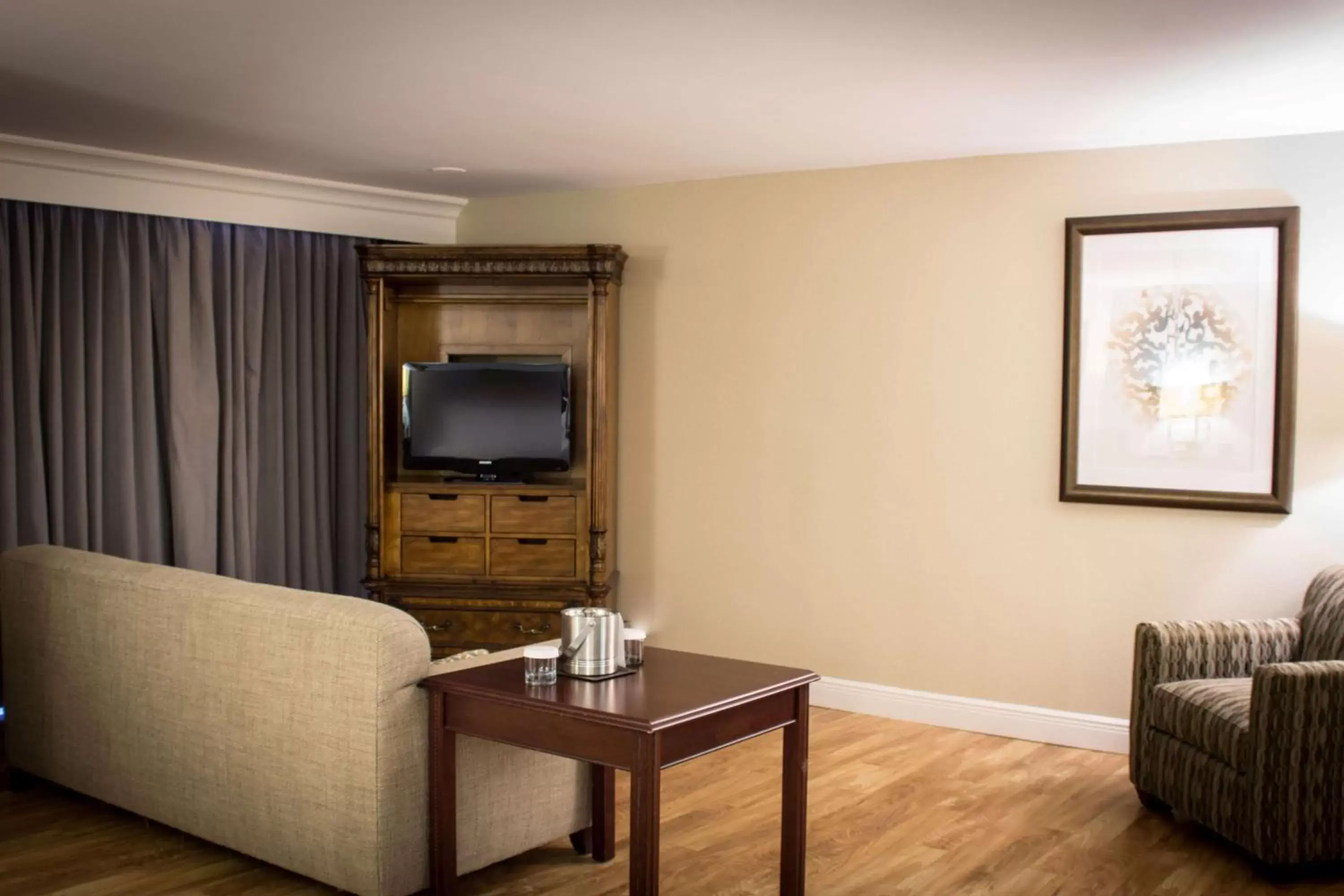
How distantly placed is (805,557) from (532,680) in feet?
9.10

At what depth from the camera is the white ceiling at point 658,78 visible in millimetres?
3332

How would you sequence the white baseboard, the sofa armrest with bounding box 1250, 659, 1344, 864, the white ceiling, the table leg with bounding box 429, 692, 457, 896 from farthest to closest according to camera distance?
1. the white baseboard
2. the sofa armrest with bounding box 1250, 659, 1344, 864
3. the white ceiling
4. the table leg with bounding box 429, 692, 457, 896

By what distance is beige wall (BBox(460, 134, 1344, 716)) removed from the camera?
4.62 m

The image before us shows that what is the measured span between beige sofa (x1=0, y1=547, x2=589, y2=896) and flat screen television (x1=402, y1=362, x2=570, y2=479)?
2112 millimetres

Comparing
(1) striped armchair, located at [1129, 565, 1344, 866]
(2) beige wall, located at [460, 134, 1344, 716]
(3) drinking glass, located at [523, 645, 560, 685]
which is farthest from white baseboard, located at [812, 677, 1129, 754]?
(3) drinking glass, located at [523, 645, 560, 685]

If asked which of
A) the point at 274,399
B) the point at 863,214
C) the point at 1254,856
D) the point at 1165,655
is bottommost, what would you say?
the point at 1254,856

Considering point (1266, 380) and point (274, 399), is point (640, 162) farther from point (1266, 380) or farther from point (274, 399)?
point (1266, 380)

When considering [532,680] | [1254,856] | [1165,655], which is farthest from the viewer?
[1165,655]

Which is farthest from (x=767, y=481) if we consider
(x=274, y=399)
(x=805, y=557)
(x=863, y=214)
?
(x=274, y=399)

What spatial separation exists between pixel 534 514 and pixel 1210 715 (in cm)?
303

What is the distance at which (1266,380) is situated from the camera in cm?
457

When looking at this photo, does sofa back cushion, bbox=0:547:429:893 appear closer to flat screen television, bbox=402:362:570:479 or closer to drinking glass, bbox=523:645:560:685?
drinking glass, bbox=523:645:560:685

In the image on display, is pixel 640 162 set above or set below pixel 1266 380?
above

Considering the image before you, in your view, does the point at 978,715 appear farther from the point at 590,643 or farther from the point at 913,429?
the point at 590,643
